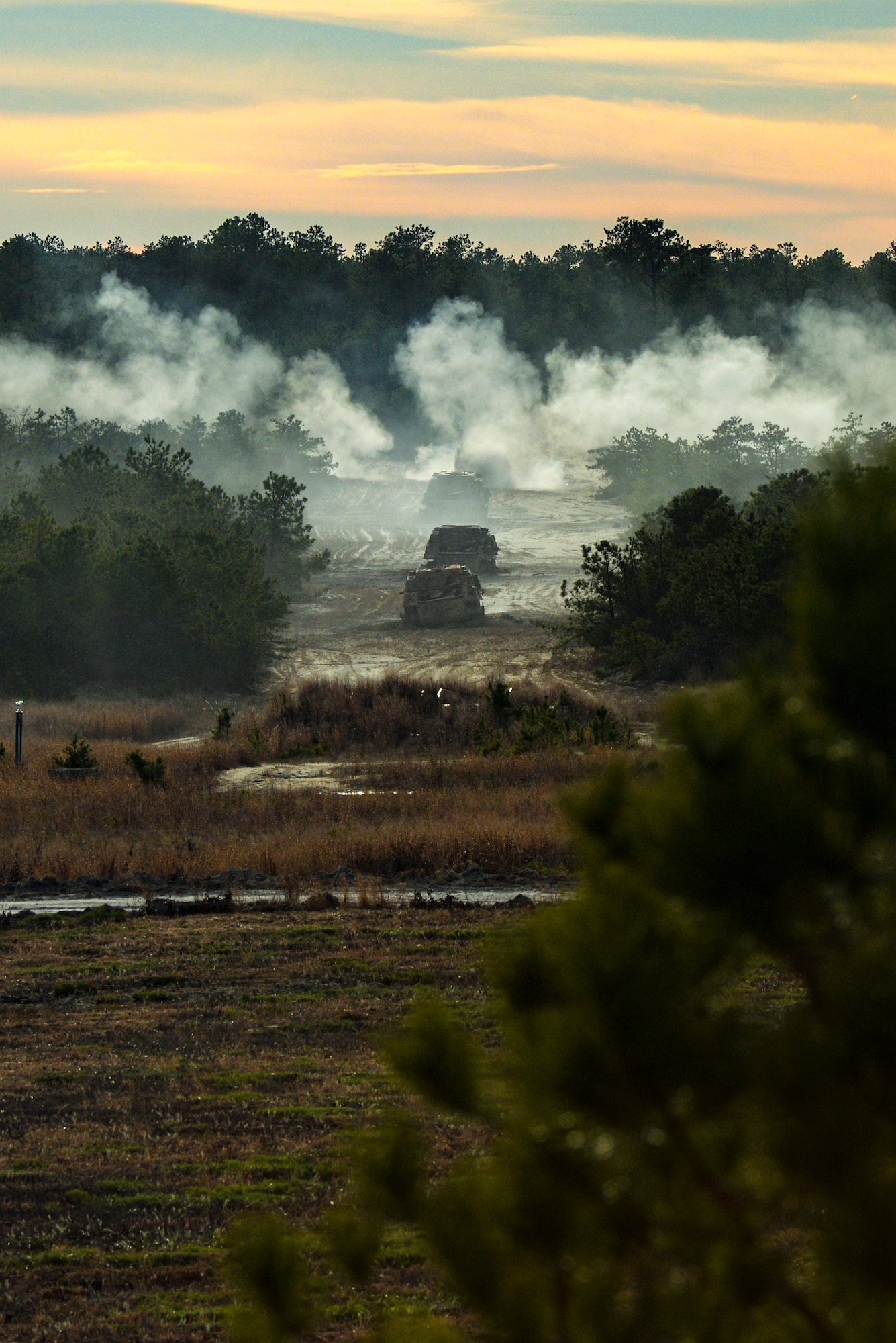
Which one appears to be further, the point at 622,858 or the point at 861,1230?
the point at 622,858

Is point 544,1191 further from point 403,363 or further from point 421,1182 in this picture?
point 403,363

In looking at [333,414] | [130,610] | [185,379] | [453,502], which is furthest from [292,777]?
[185,379]

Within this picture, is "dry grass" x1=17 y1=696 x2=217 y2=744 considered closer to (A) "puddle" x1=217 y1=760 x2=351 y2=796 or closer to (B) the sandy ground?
(B) the sandy ground

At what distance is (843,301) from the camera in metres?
90.2

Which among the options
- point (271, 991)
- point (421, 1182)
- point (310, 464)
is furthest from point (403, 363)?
point (421, 1182)

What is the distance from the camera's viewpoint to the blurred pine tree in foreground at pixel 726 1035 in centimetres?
177

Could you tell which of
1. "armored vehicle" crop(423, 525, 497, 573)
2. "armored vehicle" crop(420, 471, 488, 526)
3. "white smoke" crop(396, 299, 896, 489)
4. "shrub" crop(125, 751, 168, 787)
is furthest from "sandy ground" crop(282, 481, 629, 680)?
"shrub" crop(125, 751, 168, 787)

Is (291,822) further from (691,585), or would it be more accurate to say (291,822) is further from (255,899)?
(691,585)

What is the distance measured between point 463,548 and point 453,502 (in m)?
16.4

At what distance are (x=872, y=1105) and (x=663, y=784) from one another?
0.44m

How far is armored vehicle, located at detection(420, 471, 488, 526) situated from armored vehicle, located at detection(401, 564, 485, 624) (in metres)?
24.1

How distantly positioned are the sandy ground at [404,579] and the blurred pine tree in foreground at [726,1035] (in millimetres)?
32737

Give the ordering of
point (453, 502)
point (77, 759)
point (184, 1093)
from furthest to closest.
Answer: point (453, 502), point (77, 759), point (184, 1093)

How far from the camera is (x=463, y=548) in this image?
174 feet
